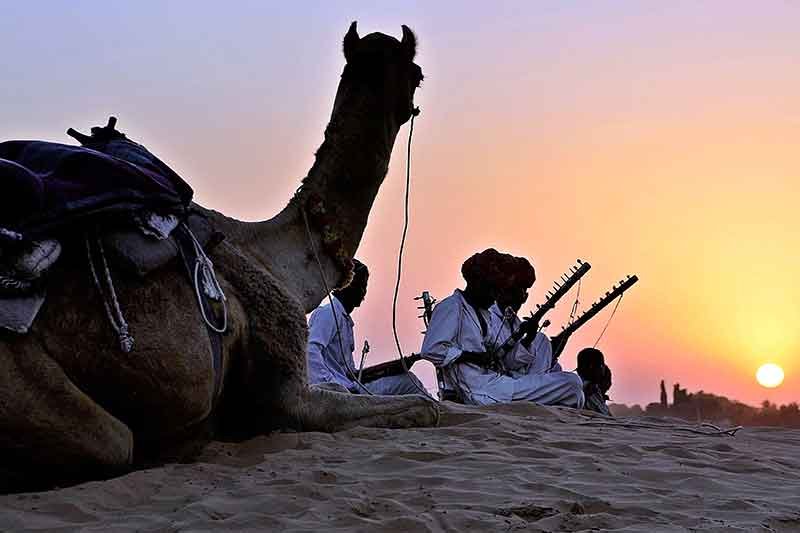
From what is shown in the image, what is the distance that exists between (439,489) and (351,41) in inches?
107

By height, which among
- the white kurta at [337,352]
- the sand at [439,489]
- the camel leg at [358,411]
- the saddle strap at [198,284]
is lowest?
the sand at [439,489]

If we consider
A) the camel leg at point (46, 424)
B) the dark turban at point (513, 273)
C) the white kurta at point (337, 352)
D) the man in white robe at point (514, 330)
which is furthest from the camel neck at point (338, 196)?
the dark turban at point (513, 273)

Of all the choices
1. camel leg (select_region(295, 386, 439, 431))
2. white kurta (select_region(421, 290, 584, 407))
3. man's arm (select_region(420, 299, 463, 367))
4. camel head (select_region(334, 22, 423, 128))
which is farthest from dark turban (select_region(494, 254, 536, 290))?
camel head (select_region(334, 22, 423, 128))

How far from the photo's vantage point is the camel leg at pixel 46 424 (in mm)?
3713

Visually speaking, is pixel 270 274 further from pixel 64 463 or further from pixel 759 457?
pixel 759 457

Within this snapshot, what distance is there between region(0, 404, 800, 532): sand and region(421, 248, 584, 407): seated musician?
3404 millimetres

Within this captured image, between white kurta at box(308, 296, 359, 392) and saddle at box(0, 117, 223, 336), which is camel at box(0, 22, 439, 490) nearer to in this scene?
saddle at box(0, 117, 223, 336)

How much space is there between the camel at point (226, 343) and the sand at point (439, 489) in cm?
18

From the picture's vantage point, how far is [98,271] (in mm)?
4070

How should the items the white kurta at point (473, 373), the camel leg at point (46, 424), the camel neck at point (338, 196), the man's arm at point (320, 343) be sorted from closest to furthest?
1. the camel leg at point (46, 424)
2. the camel neck at point (338, 196)
3. the white kurta at point (473, 373)
4. the man's arm at point (320, 343)

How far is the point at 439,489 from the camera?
3.95m

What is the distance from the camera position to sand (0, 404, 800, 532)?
11.2ft

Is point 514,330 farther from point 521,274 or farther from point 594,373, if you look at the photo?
point 594,373

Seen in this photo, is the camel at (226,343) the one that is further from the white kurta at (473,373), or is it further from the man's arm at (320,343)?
the man's arm at (320,343)
